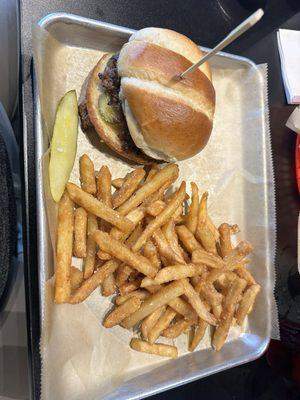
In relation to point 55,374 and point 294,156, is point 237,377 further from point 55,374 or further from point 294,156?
point 294,156

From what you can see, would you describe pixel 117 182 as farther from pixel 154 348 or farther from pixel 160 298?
pixel 154 348

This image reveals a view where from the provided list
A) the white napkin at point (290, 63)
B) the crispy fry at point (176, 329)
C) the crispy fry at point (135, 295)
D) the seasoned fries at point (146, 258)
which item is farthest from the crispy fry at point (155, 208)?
the white napkin at point (290, 63)

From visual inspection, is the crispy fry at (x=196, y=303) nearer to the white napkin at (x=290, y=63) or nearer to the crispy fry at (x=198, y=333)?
the crispy fry at (x=198, y=333)

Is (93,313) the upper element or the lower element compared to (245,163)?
lower

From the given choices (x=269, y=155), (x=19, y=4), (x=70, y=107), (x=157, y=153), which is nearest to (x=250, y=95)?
(x=269, y=155)

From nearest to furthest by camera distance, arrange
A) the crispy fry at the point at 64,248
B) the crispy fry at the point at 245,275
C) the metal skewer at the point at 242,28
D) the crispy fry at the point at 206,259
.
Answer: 1. the metal skewer at the point at 242,28
2. the crispy fry at the point at 64,248
3. the crispy fry at the point at 206,259
4. the crispy fry at the point at 245,275

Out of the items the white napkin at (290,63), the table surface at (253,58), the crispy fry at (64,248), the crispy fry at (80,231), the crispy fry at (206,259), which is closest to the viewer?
the crispy fry at (64,248)

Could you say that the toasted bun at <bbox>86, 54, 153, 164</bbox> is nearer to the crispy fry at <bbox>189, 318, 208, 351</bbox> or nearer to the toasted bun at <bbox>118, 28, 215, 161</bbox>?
the toasted bun at <bbox>118, 28, 215, 161</bbox>
